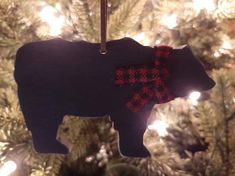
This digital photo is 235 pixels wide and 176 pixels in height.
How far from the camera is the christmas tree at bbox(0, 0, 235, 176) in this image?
2.37 ft

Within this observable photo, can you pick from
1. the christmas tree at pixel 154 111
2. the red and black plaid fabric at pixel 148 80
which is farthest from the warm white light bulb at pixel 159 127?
the red and black plaid fabric at pixel 148 80

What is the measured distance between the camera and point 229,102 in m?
0.73

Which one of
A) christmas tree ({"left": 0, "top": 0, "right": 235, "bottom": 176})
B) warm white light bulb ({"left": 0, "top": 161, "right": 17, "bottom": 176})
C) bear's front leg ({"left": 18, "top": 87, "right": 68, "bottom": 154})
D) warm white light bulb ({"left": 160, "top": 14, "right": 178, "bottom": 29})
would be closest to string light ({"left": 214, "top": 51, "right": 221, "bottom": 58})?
christmas tree ({"left": 0, "top": 0, "right": 235, "bottom": 176})

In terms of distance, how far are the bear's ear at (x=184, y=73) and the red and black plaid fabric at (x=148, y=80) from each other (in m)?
0.01

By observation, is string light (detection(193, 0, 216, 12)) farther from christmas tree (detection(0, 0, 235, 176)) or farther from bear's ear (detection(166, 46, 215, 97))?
bear's ear (detection(166, 46, 215, 97))

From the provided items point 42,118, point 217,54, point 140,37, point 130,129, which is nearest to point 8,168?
point 42,118

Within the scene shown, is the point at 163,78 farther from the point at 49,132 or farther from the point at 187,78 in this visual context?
the point at 49,132

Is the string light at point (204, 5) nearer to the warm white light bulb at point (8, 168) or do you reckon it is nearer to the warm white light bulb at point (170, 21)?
the warm white light bulb at point (170, 21)

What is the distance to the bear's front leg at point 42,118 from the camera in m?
0.65

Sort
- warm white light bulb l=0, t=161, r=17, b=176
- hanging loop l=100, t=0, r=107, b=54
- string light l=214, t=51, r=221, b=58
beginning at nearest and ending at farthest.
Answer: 1. hanging loop l=100, t=0, r=107, b=54
2. warm white light bulb l=0, t=161, r=17, b=176
3. string light l=214, t=51, r=221, b=58

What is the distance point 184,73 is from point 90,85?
0.57 ft

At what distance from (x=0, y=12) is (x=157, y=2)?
0.33 m

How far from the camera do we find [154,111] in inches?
30.3

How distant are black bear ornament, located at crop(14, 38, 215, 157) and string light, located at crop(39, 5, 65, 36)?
0.41 feet
